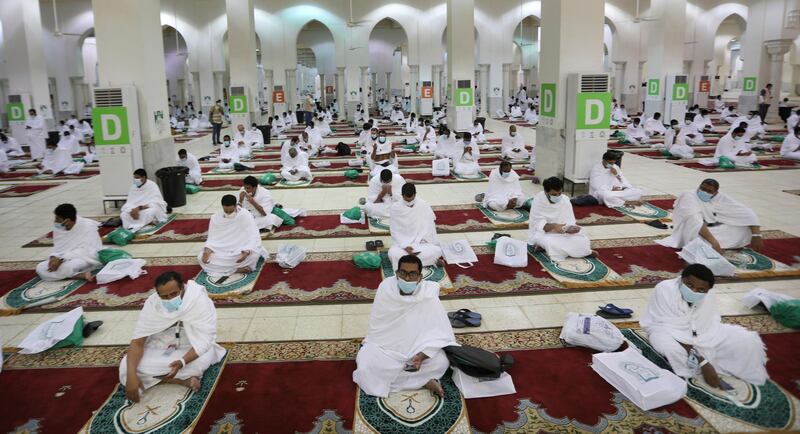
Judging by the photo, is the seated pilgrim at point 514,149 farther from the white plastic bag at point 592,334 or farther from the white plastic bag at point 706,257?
the white plastic bag at point 592,334

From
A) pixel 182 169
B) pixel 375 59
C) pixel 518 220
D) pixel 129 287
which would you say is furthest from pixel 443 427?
pixel 375 59

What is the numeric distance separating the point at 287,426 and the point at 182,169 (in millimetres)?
5886

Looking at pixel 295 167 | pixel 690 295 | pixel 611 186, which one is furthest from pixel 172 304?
pixel 295 167

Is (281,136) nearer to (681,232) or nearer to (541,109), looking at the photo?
(541,109)

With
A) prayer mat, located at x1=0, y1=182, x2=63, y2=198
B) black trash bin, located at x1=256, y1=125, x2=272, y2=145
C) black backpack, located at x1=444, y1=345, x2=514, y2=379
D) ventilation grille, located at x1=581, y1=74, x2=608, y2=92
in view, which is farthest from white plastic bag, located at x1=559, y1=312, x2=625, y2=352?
black trash bin, located at x1=256, y1=125, x2=272, y2=145

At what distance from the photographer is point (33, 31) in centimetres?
1416

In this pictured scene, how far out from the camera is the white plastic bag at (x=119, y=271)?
4.93m

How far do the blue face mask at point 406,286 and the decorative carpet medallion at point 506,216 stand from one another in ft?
11.4

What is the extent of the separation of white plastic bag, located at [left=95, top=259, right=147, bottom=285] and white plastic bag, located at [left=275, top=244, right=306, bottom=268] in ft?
4.04

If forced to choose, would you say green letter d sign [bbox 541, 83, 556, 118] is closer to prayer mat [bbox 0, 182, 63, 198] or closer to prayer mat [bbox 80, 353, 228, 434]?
prayer mat [bbox 80, 353, 228, 434]

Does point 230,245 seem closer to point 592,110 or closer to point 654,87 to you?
point 592,110

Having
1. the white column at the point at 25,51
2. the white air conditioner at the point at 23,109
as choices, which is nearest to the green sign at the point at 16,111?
the white air conditioner at the point at 23,109

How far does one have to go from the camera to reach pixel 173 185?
771 cm

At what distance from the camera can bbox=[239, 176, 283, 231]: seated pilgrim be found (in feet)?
20.2
